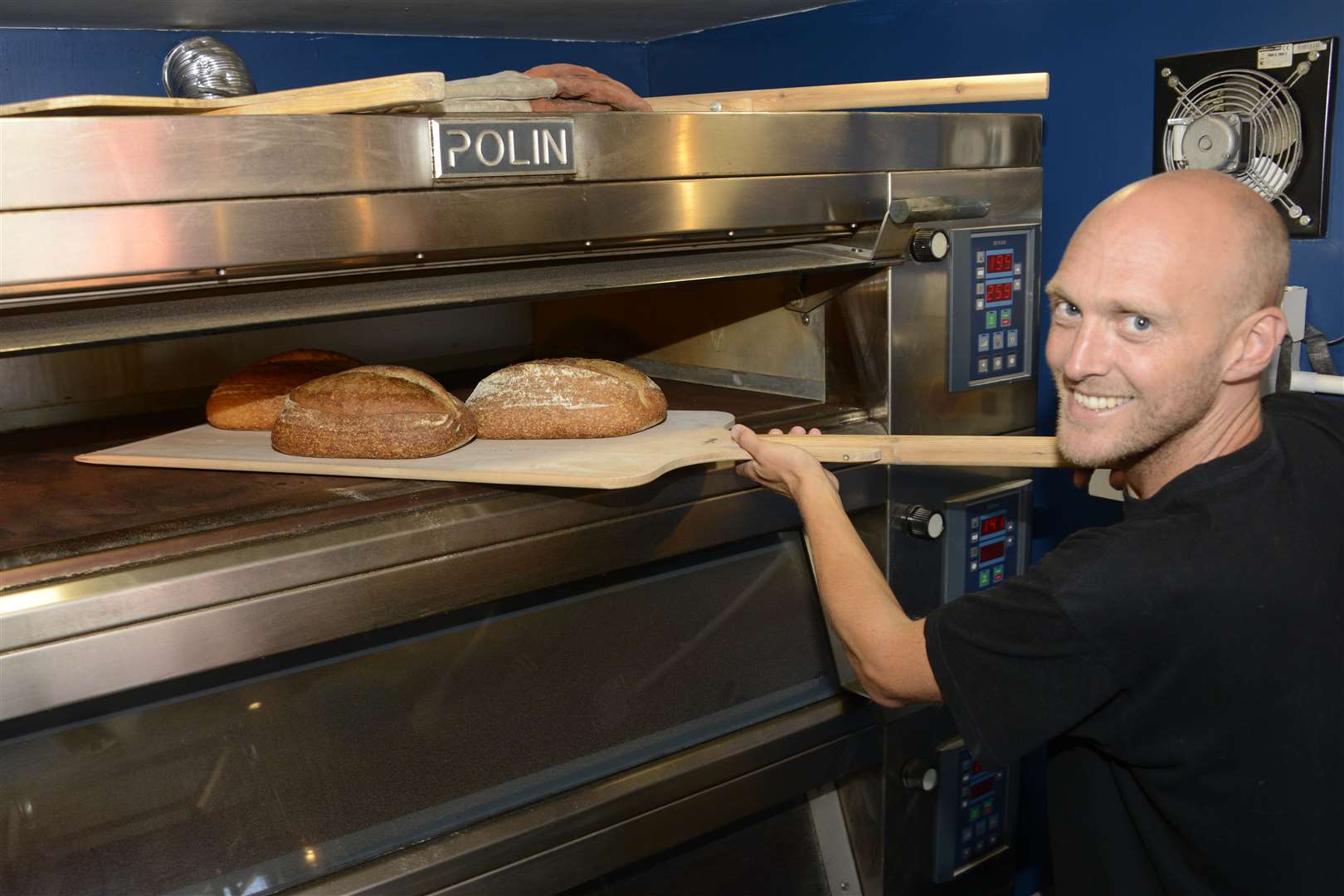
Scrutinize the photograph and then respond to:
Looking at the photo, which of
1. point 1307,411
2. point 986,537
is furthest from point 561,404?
point 1307,411

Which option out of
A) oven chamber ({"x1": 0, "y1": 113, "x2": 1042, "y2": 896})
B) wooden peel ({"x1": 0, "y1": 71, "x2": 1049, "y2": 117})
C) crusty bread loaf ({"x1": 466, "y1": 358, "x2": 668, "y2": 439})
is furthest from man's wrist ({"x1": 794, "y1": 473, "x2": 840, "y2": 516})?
wooden peel ({"x1": 0, "y1": 71, "x2": 1049, "y2": 117})

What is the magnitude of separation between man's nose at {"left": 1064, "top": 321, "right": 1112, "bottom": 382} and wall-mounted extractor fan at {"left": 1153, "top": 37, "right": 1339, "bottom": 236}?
724 mm

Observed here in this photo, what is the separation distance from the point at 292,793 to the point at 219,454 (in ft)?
1.35

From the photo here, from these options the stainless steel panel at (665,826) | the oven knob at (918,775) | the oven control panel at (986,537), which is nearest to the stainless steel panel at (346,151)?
the oven control panel at (986,537)

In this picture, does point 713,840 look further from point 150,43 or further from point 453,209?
point 150,43

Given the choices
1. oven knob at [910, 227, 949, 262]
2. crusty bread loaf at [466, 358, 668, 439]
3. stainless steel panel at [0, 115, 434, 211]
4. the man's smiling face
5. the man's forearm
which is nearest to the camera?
stainless steel panel at [0, 115, 434, 211]

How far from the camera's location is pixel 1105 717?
1.14 m

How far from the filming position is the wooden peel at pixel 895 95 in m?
1.47

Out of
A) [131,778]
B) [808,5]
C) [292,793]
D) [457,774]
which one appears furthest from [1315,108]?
[131,778]

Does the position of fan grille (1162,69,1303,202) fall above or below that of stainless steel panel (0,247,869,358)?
above

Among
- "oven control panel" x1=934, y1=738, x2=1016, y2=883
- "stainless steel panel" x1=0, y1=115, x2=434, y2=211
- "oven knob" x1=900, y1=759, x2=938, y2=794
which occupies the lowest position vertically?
"oven control panel" x1=934, y1=738, x2=1016, y2=883

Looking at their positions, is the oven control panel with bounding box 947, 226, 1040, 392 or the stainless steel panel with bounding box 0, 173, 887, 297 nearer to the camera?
the stainless steel panel with bounding box 0, 173, 887, 297

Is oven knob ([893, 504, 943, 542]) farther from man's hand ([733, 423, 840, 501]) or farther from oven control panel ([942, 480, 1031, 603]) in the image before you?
man's hand ([733, 423, 840, 501])

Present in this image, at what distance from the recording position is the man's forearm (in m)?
1.24
